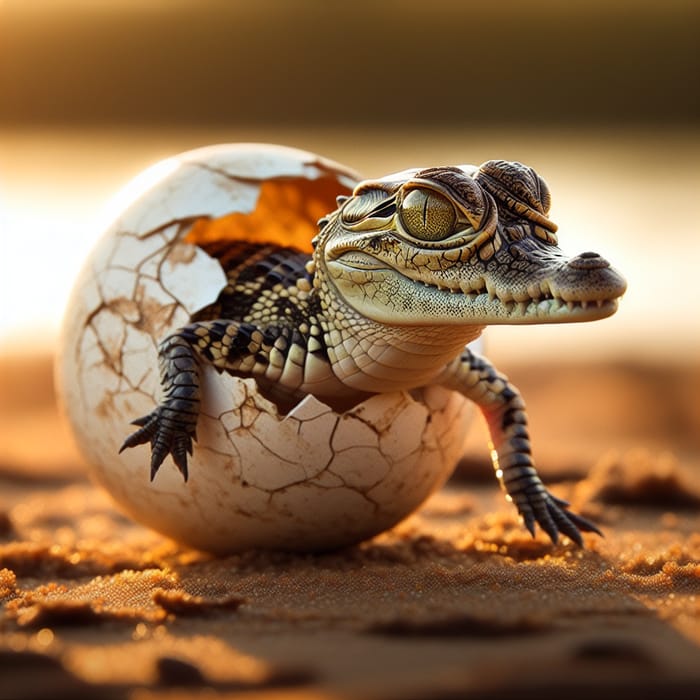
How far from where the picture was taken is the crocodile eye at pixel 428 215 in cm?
342

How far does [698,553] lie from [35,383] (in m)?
7.71

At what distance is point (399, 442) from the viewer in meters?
3.91

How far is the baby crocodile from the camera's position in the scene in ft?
10.5

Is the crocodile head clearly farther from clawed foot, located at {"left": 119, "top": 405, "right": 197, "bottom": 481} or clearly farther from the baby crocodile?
clawed foot, located at {"left": 119, "top": 405, "right": 197, "bottom": 481}

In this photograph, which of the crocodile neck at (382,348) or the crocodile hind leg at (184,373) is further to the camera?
the crocodile hind leg at (184,373)

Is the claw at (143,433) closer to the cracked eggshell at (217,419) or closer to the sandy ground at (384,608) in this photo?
the cracked eggshell at (217,419)

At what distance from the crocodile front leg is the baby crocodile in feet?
0.07

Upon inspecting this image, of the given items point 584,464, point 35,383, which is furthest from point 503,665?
point 35,383

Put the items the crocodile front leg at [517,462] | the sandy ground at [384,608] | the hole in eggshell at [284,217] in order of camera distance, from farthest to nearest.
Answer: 1. the hole in eggshell at [284,217]
2. the crocodile front leg at [517,462]
3. the sandy ground at [384,608]

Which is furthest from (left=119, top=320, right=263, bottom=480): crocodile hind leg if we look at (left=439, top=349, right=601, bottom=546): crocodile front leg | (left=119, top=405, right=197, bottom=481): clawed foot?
(left=439, top=349, right=601, bottom=546): crocodile front leg

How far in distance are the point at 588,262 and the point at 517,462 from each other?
1519 mm

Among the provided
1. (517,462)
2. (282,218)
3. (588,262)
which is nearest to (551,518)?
(517,462)

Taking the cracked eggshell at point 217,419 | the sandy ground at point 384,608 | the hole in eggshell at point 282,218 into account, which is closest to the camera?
the sandy ground at point 384,608

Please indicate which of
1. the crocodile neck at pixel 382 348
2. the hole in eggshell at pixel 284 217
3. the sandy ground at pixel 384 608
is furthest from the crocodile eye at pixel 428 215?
the hole in eggshell at pixel 284 217
